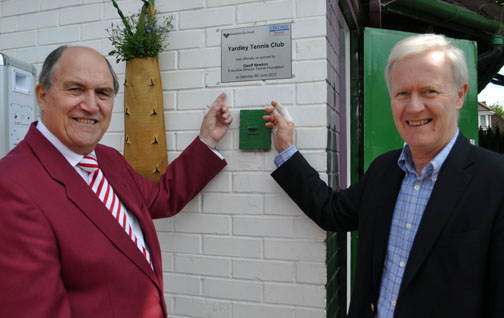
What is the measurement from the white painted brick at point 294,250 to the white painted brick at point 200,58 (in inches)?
40.9

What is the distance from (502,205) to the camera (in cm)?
125

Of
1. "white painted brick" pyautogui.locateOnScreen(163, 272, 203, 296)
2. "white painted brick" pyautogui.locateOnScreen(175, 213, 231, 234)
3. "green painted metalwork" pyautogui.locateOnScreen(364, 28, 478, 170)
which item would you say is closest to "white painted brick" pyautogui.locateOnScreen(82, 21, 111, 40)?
"white painted brick" pyautogui.locateOnScreen(175, 213, 231, 234)

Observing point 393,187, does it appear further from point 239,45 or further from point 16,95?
point 16,95

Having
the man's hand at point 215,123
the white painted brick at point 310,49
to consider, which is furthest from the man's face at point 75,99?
the white painted brick at point 310,49

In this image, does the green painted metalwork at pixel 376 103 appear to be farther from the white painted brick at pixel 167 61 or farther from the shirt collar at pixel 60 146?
the shirt collar at pixel 60 146

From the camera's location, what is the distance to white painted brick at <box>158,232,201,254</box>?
218 centimetres

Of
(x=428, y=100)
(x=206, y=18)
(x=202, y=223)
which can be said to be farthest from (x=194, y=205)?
(x=428, y=100)

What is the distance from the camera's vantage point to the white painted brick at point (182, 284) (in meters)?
2.17

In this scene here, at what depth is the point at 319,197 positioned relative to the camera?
1.88m

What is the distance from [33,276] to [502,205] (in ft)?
4.94

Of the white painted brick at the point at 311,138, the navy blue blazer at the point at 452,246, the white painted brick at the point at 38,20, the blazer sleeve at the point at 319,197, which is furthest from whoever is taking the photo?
the white painted brick at the point at 38,20

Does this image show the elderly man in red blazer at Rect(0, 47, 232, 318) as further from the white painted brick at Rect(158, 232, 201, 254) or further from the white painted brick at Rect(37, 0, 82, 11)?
the white painted brick at Rect(37, 0, 82, 11)

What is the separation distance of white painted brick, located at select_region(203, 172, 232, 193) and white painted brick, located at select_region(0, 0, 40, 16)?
1.72 m

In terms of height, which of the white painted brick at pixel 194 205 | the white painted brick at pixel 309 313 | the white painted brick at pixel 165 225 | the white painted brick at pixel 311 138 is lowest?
the white painted brick at pixel 309 313
